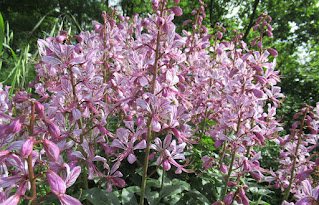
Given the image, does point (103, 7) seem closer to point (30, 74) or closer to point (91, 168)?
point (30, 74)

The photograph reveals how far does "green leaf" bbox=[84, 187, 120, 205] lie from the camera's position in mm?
1539

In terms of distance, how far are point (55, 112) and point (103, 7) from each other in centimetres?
1356

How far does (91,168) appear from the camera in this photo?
154 centimetres

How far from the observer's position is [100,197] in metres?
1.58

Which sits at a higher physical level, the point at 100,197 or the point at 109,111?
the point at 109,111

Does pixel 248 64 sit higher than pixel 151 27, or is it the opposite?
pixel 151 27

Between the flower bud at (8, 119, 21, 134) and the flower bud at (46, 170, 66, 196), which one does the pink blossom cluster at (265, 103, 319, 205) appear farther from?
the flower bud at (8, 119, 21, 134)

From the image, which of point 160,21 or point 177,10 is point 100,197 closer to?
point 160,21

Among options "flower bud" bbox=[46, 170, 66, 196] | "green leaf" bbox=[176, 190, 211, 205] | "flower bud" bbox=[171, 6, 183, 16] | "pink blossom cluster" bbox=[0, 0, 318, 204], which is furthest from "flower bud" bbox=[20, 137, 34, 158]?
"green leaf" bbox=[176, 190, 211, 205]

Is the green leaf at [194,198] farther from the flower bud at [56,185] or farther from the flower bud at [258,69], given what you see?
the flower bud at [56,185]

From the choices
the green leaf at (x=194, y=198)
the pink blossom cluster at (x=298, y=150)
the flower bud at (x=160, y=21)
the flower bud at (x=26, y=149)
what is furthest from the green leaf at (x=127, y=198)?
the pink blossom cluster at (x=298, y=150)

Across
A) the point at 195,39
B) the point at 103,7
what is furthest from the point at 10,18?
the point at 195,39

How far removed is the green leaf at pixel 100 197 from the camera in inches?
60.6

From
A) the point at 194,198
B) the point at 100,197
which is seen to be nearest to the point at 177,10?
the point at 100,197
